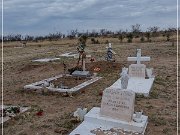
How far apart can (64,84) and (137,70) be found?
132 inches

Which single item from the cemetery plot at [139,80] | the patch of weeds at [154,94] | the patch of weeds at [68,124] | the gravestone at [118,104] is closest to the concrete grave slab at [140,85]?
the cemetery plot at [139,80]

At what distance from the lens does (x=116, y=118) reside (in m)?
8.73

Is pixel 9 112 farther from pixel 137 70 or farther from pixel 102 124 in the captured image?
pixel 137 70

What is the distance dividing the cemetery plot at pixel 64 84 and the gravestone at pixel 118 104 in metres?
3.56

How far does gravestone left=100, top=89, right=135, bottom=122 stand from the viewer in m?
8.60

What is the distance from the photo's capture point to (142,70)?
15.4 metres

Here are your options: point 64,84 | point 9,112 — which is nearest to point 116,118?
point 9,112

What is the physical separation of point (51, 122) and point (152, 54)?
19.3m

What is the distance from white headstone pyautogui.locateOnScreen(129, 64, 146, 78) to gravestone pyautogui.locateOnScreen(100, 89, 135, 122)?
667 cm

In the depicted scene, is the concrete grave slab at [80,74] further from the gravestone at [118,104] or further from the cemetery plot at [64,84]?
the gravestone at [118,104]

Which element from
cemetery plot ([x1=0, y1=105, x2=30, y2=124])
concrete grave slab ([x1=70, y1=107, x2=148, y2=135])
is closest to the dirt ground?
cemetery plot ([x1=0, y1=105, x2=30, y2=124])

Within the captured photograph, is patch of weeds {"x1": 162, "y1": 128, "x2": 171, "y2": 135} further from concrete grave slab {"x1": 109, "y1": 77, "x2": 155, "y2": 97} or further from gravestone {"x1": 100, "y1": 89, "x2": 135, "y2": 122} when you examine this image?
concrete grave slab {"x1": 109, "y1": 77, "x2": 155, "y2": 97}

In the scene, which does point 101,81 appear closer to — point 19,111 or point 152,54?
point 19,111

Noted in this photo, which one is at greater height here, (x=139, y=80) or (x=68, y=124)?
(x=139, y=80)
